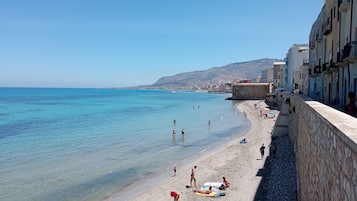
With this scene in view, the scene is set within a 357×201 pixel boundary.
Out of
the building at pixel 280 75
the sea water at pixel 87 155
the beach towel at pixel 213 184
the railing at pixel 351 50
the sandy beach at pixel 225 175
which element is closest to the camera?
the railing at pixel 351 50

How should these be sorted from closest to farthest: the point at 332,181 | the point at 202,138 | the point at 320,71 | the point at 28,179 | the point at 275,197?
the point at 332,181, the point at 275,197, the point at 28,179, the point at 320,71, the point at 202,138

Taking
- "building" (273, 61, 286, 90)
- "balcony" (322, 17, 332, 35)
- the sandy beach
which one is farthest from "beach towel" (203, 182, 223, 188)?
"building" (273, 61, 286, 90)

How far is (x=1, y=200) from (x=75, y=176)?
5.06 meters

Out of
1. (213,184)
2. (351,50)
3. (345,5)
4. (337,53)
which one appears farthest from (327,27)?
(213,184)

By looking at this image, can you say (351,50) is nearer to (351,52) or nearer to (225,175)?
(351,52)

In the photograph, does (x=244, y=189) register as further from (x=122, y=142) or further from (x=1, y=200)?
(x=122, y=142)

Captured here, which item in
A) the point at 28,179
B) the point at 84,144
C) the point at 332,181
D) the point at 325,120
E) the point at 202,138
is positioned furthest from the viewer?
the point at 202,138

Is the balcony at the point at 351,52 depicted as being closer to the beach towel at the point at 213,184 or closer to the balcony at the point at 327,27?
the balcony at the point at 327,27

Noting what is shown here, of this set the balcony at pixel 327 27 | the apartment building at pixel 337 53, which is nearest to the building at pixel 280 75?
the apartment building at pixel 337 53

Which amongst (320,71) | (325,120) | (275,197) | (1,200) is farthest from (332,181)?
(320,71)

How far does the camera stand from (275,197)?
49.8 ft

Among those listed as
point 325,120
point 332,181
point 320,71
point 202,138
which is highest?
point 320,71

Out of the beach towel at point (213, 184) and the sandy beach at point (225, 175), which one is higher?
the beach towel at point (213, 184)

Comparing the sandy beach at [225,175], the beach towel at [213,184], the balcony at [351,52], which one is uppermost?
the balcony at [351,52]
